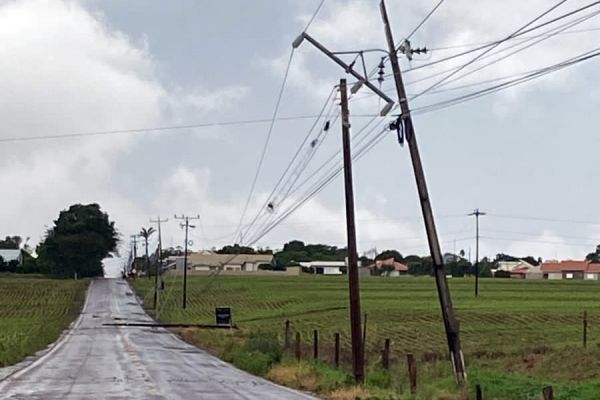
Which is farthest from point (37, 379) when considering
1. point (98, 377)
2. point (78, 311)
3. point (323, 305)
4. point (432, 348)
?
point (78, 311)

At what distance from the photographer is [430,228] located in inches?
907

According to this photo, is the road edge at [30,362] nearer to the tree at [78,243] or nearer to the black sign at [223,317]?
the black sign at [223,317]

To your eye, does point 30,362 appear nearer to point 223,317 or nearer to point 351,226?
point 351,226

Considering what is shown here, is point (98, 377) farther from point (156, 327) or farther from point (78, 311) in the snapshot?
point (78, 311)

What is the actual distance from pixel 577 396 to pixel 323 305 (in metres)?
67.3

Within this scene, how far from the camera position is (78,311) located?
318ft

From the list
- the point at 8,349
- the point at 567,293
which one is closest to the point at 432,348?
the point at 8,349

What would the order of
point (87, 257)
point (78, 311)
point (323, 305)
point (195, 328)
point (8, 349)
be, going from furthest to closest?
point (87, 257) < point (78, 311) < point (323, 305) < point (195, 328) < point (8, 349)

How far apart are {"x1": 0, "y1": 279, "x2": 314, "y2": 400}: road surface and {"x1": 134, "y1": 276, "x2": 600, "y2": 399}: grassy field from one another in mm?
1958

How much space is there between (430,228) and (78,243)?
15215 centimetres

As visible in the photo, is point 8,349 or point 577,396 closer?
point 577,396

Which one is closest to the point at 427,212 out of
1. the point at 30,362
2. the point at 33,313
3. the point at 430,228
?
the point at 430,228

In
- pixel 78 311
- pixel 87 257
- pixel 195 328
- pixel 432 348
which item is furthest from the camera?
pixel 87 257

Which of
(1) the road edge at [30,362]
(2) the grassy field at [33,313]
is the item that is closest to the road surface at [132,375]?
(1) the road edge at [30,362]
